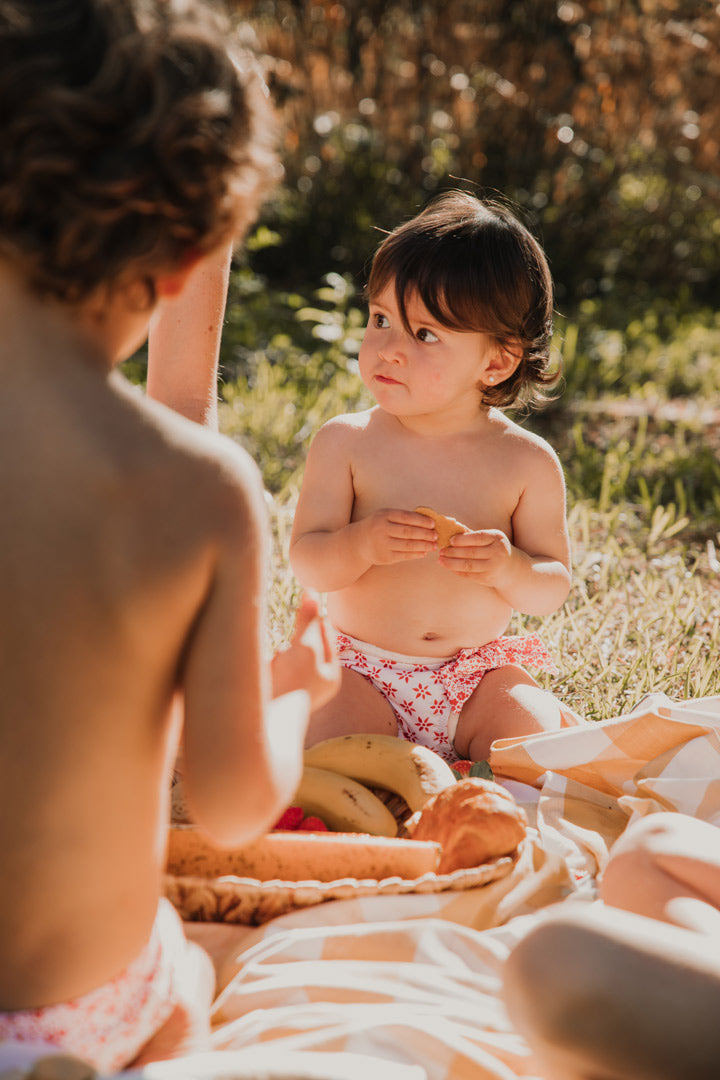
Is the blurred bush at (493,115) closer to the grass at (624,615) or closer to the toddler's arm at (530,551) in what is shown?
the grass at (624,615)

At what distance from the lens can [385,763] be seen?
2162 millimetres

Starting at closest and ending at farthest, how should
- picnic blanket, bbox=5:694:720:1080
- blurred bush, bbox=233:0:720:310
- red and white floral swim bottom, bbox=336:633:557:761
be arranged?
1. picnic blanket, bbox=5:694:720:1080
2. red and white floral swim bottom, bbox=336:633:557:761
3. blurred bush, bbox=233:0:720:310

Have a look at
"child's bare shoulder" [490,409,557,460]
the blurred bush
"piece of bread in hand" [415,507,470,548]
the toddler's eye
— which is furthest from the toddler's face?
the blurred bush

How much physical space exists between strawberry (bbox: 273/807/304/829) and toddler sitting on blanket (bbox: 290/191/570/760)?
0.35 m

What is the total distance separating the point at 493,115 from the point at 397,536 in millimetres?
5088

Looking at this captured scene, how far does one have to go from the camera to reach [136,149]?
109 cm

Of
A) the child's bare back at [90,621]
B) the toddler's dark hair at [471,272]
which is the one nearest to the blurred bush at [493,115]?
the toddler's dark hair at [471,272]

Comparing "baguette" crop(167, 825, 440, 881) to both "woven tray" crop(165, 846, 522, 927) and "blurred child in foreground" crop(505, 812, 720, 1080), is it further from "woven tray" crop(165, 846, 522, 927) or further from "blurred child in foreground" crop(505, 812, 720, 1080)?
"blurred child in foreground" crop(505, 812, 720, 1080)

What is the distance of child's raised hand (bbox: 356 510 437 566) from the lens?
87.2 inches

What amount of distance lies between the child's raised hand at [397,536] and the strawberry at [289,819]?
1.71 ft

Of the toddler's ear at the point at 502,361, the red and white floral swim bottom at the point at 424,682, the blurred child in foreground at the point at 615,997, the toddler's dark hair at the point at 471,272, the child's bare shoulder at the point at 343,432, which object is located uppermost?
the toddler's dark hair at the point at 471,272

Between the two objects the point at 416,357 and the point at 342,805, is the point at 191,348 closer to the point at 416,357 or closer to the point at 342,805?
the point at 416,357

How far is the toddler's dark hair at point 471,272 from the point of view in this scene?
230 centimetres

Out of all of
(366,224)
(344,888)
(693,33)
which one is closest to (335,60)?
(366,224)
